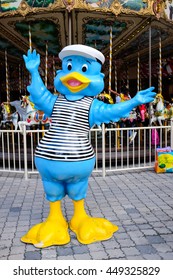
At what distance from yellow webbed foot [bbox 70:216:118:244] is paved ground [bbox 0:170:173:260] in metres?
0.07

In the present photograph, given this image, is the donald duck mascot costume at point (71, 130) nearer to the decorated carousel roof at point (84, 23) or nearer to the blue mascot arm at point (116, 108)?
the blue mascot arm at point (116, 108)

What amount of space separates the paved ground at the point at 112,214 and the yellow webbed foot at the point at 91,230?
72mm

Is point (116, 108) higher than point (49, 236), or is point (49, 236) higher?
point (116, 108)

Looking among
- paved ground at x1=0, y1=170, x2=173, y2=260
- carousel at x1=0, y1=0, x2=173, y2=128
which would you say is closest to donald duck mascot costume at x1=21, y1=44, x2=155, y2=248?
paved ground at x1=0, y1=170, x2=173, y2=260

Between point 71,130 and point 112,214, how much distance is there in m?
1.56

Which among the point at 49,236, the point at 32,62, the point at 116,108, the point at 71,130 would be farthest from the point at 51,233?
the point at 32,62

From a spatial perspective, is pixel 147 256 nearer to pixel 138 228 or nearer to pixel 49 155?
pixel 138 228

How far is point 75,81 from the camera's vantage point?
3.18 meters

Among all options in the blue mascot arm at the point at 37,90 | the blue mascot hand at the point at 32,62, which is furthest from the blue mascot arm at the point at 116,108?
the blue mascot hand at the point at 32,62

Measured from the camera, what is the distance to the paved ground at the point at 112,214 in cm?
309

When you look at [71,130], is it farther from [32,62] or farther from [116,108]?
[32,62]

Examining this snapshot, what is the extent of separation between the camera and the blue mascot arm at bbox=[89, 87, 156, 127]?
3.12m

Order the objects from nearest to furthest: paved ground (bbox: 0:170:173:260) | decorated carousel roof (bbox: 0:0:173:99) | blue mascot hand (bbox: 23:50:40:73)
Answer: paved ground (bbox: 0:170:173:260) → blue mascot hand (bbox: 23:50:40:73) → decorated carousel roof (bbox: 0:0:173:99)

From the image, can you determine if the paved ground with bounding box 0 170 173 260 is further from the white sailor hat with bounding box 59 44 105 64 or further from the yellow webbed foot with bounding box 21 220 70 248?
the white sailor hat with bounding box 59 44 105 64
